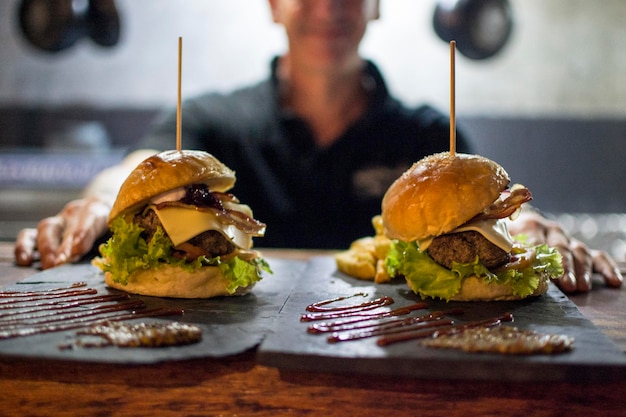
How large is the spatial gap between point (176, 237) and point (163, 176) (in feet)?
0.96

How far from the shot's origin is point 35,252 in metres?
3.71

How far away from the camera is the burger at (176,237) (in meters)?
2.81

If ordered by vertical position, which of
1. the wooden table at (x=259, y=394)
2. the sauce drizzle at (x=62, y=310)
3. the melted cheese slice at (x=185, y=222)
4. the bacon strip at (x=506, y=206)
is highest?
the bacon strip at (x=506, y=206)

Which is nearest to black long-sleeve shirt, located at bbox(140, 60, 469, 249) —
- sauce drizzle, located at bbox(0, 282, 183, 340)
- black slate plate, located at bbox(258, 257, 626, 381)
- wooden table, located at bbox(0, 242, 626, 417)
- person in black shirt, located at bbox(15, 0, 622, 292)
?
person in black shirt, located at bbox(15, 0, 622, 292)

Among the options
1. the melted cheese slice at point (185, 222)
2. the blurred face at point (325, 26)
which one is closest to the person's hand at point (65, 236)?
the melted cheese slice at point (185, 222)

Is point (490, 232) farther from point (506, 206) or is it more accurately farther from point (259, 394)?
point (259, 394)

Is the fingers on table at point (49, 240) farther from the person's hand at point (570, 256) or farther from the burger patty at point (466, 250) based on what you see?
the person's hand at point (570, 256)

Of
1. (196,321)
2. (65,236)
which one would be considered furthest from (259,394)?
(65,236)

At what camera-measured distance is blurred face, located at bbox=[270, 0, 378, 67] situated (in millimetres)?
5461

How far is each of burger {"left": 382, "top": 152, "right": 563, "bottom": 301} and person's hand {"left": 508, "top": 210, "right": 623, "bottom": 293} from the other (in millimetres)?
244

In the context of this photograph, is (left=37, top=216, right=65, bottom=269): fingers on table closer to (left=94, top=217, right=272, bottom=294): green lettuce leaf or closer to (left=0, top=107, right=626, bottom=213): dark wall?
(left=94, top=217, right=272, bottom=294): green lettuce leaf

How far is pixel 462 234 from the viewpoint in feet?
9.37

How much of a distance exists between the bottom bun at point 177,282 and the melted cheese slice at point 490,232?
100cm

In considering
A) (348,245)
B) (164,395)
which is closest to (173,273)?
(164,395)
